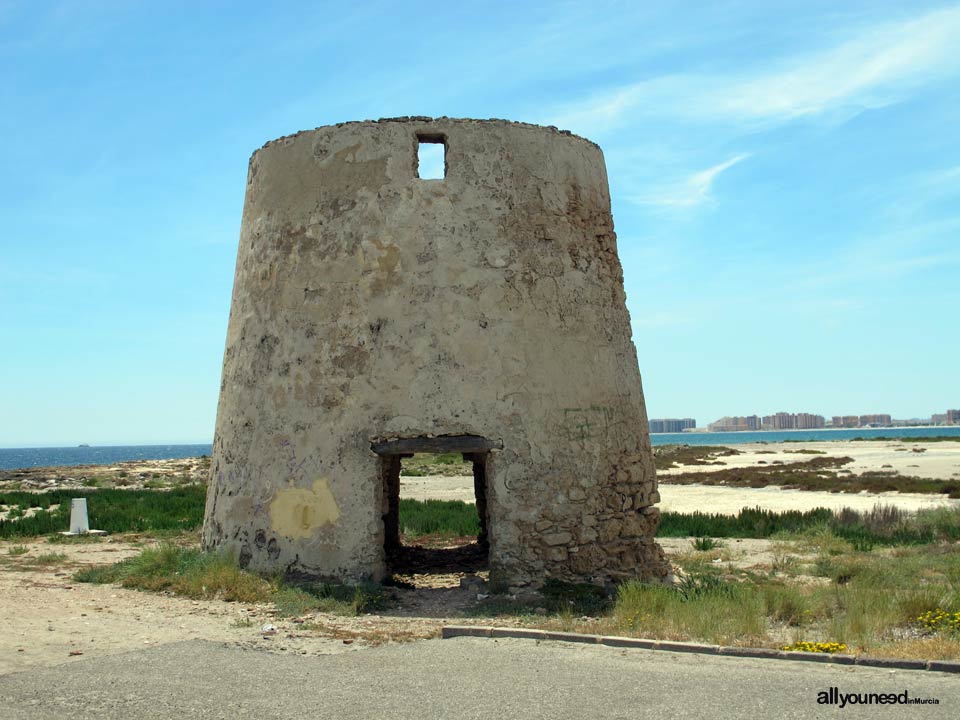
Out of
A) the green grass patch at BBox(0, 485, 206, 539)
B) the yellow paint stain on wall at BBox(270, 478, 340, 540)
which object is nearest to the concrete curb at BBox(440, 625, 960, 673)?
the yellow paint stain on wall at BBox(270, 478, 340, 540)

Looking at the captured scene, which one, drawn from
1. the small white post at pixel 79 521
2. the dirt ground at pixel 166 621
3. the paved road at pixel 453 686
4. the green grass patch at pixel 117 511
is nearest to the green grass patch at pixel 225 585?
the dirt ground at pixel 166 621

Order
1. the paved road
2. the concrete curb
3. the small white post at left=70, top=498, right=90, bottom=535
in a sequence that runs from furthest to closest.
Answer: the small white post at left=70, top=498, right=90, bottom=535, the concrete curb, the paved road

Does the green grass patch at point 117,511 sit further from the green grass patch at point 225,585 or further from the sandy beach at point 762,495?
the sandy beach at point 762,495

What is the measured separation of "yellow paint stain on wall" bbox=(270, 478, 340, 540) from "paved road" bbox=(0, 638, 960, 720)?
8.10 feet

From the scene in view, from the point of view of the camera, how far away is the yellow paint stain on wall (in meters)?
9.16

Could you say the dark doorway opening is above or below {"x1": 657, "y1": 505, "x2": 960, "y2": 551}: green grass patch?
above

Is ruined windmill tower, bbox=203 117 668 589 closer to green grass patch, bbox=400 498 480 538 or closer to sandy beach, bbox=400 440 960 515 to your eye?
green grass patch, bbox=400 498 480 538

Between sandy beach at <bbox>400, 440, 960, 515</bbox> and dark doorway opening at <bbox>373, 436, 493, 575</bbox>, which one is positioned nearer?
dark doorway opening at <bbox>373, 436, 493, 575</bbox>

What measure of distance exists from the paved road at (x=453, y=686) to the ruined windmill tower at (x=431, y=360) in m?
2.49

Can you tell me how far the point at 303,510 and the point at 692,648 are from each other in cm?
441

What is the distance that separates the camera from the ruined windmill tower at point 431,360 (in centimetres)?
909

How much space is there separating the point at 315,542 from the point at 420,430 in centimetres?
163

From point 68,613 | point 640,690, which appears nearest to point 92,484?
point 68,613

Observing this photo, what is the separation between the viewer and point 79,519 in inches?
636
